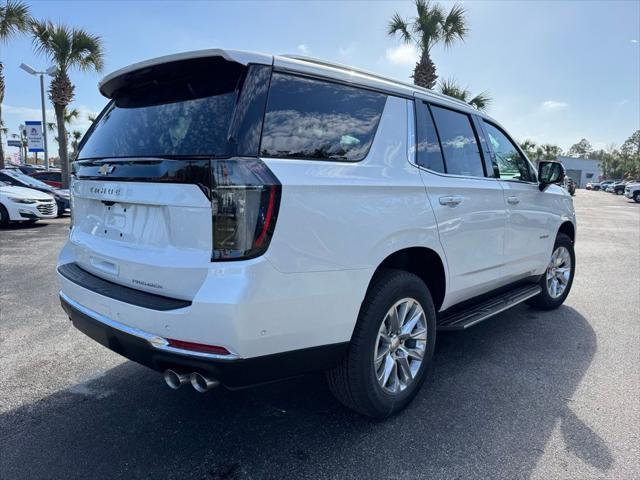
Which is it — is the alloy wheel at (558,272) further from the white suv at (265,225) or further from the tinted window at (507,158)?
the white suv at (265,225)

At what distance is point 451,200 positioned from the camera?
302cm

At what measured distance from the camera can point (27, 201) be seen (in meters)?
11.3

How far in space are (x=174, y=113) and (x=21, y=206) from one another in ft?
36.5

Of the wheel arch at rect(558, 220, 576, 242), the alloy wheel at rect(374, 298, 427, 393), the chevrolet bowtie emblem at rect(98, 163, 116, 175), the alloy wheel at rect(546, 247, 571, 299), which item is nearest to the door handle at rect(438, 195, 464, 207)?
the alloy wheel at rect(374, 298, 427, 393)

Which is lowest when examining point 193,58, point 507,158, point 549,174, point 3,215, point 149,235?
point 3,215

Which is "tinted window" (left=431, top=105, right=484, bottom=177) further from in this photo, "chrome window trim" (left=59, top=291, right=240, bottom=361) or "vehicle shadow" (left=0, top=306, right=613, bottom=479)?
"chrome window trim" (left=59, top=291, right=240, bottom=361)

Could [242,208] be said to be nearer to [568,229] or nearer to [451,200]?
[451,200]

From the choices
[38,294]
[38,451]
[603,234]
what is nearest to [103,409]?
[38,451]

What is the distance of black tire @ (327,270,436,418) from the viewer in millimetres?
2396

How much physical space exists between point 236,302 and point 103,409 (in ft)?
5.19

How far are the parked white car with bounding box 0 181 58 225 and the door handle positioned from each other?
456 inches

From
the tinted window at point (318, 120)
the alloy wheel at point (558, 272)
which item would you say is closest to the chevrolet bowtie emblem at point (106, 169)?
the tinted window at point (318, 120)

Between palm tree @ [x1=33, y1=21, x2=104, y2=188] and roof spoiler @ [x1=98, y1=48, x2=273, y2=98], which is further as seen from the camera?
palm tree @ [x1=33, y1=21, x2=104, y2=188]

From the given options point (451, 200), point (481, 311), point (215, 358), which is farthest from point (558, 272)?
point (215, 358)
